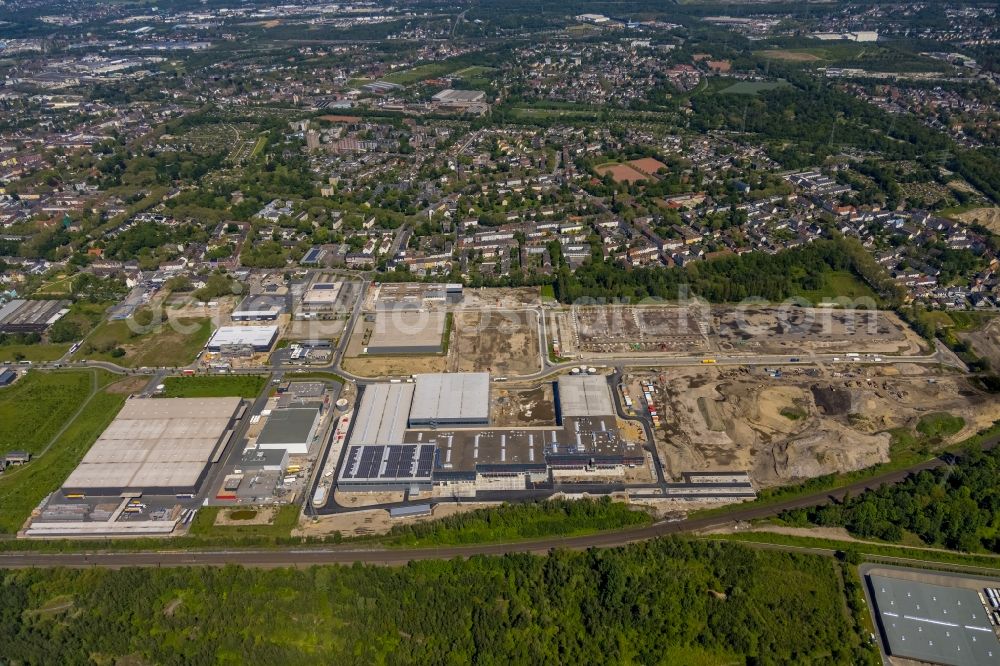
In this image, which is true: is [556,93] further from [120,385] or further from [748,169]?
[120,385]

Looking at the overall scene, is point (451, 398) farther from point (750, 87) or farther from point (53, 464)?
point (750, 87)

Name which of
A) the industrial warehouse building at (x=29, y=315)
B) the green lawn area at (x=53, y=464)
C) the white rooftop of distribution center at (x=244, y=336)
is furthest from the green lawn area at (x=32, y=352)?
the white rooftop of distribution center at (x=244, y=336)

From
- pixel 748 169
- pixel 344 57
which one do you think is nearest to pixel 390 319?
pixel 748 169

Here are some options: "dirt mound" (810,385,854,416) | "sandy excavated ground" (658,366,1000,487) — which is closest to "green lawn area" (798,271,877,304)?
"sandy excavated ground" (658,366,1000,487)

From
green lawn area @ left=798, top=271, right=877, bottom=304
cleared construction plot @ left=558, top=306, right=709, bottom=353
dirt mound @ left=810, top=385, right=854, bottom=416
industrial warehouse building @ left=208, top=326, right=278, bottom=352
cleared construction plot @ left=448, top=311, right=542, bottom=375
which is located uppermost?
industrial warehouse building @ left=208, top=326, right=278, bottom=352

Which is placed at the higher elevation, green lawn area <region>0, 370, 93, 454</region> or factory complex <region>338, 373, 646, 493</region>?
green lawn area <region>0, 370, 93, 454</region>

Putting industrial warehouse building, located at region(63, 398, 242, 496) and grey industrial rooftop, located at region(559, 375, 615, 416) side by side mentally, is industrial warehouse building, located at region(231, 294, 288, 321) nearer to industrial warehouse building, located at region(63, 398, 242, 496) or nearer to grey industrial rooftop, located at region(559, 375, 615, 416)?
industrial warehouse building, located at region(63, 398, 242, 496)
